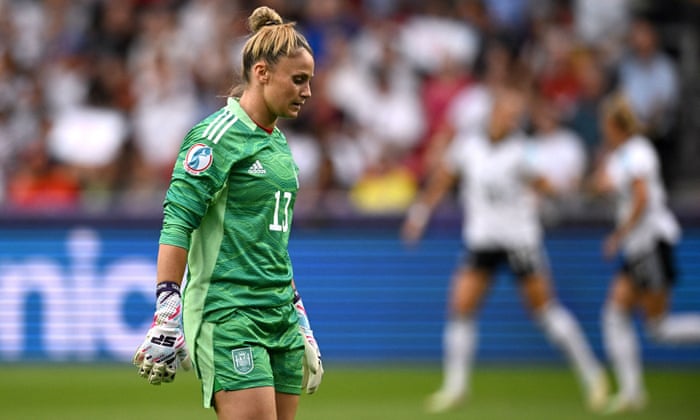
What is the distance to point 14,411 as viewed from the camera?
10.2 metres

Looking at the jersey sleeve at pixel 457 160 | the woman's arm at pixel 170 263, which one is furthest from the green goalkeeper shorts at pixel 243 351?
the jersey sleeve at pixel 457 160

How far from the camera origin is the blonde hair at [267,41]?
5441mm

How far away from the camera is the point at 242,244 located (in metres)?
5.41

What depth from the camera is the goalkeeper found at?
5223 millimetres

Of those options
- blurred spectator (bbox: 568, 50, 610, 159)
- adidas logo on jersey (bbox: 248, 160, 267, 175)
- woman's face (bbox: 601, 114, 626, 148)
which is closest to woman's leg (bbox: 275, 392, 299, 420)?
adidas logo on jersey (bbox: 248, 160, 267, 175)

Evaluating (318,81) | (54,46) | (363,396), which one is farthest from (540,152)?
(54,46)

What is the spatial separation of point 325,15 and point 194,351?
11487 mm

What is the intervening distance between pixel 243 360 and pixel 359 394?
19.9ft

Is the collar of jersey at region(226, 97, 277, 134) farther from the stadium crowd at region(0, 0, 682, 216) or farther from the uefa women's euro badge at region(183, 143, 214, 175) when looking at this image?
the stadium crowd at region(0, 0, 682, 216)

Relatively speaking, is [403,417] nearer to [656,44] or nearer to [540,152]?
[540,152]

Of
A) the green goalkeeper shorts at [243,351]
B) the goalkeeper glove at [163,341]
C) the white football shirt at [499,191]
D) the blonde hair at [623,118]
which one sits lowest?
the white football shirt at [499,191]

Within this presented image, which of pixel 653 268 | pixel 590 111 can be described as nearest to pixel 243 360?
pixel 653 268

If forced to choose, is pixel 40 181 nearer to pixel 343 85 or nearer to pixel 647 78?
pixel 343 85

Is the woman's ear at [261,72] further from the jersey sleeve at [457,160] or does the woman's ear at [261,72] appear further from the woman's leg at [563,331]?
the woman's leg at [563,331]
